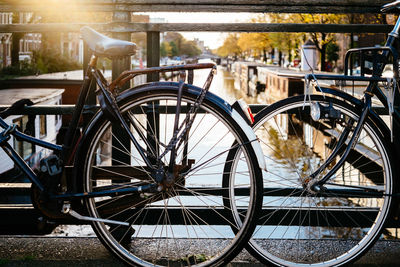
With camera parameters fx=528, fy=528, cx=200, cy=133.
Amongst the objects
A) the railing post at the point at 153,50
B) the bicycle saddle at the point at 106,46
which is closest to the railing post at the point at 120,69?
the railing post at the point at 153,50

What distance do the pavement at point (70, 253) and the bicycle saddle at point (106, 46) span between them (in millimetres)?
1023

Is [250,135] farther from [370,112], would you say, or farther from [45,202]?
[45,202]

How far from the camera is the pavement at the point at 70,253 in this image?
98.9 inches

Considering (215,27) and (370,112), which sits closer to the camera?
(370,112)

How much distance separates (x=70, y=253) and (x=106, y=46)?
111 cm

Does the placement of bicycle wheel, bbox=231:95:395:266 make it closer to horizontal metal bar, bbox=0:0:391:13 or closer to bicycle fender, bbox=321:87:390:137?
bicycle fender, bbox=321:87:390:137

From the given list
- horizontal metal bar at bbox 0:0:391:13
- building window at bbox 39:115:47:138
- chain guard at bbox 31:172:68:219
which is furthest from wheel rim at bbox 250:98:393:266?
building window at bbox 39:115:47:138

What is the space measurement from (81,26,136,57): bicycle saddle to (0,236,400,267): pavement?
1023mm

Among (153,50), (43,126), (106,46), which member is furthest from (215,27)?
(43,126)

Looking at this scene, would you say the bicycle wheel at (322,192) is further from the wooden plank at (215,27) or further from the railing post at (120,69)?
the railing post at (120,69)

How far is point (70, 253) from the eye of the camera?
2627 millimetres

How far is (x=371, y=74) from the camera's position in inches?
98.0

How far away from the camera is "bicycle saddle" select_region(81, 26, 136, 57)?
2.12 metres

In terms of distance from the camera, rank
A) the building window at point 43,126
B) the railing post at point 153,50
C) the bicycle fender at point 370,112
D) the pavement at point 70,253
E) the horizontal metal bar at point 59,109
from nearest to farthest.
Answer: the bicycle fender at point 370,112 → the pavement at point 70,253 → the horizontal metal bar at point 59,109 → the railing post at point 153,50 → the building window at point 43,126
